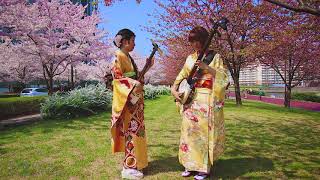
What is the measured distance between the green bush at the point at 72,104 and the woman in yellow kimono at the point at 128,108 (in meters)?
7.99

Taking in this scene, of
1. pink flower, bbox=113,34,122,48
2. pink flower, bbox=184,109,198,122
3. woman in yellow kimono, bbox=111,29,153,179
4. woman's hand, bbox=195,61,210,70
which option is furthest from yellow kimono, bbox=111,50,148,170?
woman's hand, bbox=195,61,210,70

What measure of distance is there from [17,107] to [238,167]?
13.1 m

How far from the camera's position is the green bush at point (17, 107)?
47.0 ft

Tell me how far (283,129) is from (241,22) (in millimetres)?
7655

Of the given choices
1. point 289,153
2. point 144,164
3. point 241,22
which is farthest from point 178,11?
point 144,164

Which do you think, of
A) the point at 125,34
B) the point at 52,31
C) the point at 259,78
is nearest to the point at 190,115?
the point at 125,34

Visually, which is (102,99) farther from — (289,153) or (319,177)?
(319,177)

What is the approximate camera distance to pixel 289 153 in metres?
6.21

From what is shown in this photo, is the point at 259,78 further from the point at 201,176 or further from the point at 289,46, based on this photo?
the point at 201,176

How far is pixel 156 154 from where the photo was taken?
6.15m

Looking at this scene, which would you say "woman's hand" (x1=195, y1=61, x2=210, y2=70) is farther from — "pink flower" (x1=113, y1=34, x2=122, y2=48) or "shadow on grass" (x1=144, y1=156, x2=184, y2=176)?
"shadow on grass" (x1=144, y1=156, x2=184, y2=176)

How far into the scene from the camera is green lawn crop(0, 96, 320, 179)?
195 inches

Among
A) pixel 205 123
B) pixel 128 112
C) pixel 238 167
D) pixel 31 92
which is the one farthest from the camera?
pixel 31 92

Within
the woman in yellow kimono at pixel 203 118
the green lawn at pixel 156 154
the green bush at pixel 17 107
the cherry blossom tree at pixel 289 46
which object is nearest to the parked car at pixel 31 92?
the green bush at pixel 17 107
